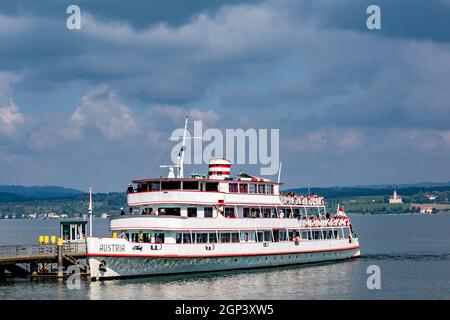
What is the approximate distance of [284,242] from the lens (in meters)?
62.7

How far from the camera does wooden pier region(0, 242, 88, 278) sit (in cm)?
5375

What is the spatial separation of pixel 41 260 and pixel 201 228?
1249cm

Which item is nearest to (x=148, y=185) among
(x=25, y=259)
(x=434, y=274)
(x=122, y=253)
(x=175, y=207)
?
(x=175, y=207)

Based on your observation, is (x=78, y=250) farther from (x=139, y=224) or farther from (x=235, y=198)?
(x=235, y=198)

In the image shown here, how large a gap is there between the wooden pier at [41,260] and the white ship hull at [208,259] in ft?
17.2

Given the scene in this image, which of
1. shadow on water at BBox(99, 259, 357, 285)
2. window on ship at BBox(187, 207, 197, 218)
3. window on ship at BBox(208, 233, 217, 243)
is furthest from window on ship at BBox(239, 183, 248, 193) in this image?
shadow on water at BBox(99, 259, 357, 285)

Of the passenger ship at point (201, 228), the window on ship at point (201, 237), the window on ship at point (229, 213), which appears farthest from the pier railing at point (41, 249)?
the window on ship at point (229, 213)

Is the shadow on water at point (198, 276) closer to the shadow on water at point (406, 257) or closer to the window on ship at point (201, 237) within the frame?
the window on ship at point (201, 237)

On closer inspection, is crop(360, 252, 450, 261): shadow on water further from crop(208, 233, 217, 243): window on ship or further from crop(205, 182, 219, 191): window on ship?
crop(205, 182, 219, 191): window on ship

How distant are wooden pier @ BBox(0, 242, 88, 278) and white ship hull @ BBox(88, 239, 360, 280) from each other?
5.25 metres

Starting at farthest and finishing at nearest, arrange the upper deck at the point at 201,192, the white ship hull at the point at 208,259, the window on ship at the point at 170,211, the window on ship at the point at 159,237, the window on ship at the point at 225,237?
the window on ship at the point at 225,237 < the window on ship at the point at 170,211 < the upper deck at the point at 201,192 < the window on ship at the point at 159,237 < the white ship hull at the point at 208,259

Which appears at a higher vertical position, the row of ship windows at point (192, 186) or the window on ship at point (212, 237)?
the row of ship windows at point (192, 186)

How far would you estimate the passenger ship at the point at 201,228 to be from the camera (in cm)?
5119
